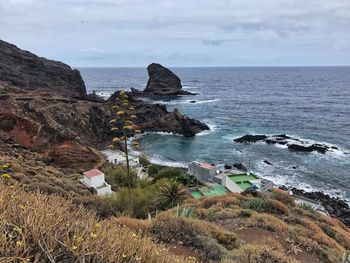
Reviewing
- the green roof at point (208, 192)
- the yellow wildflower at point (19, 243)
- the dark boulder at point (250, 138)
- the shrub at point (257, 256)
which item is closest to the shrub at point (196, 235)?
the shrub at point (257, 256)

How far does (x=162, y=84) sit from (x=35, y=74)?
56.8 metres

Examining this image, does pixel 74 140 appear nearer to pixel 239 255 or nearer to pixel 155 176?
pixel 155 176

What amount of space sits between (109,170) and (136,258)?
3105 centimetres

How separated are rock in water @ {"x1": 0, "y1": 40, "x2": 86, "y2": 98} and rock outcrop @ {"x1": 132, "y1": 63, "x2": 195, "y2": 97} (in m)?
35.8

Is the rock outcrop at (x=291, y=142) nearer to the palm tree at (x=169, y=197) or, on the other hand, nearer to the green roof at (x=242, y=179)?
the green roof at (x=242, y=179)

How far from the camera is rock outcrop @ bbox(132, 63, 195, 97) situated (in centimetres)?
13135

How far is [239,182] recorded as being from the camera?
36.2 m

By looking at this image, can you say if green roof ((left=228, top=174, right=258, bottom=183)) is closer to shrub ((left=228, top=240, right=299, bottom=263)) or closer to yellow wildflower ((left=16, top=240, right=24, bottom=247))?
shrub ((left=228, top=240, right=299, bottom=263))

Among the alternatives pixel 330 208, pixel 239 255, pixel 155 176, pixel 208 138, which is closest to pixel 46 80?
pixel 208 138

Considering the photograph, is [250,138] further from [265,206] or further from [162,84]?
[162,84]

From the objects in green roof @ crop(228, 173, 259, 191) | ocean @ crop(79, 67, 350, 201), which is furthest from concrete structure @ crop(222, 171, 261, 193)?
ocean @ crop(79, 67, 350, 201)

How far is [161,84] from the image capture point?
137 metres

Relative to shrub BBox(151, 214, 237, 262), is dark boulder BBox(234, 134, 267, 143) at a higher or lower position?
lower

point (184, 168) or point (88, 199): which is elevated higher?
point (88, 199)
